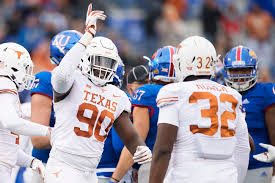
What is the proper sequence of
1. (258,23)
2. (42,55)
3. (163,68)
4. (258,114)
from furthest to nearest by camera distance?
(258,23), (42,55), (163,68), (258,114)

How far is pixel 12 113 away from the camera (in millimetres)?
4145

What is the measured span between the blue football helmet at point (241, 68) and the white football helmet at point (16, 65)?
209 centimetres

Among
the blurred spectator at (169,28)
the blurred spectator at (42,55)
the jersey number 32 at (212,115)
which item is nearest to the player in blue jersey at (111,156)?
the jersey number 32 at (212,115)

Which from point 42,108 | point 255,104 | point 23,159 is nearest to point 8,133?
point 23,159

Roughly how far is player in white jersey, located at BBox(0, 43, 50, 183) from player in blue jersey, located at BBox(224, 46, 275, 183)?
6.93 ft

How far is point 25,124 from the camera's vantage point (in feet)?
13.6

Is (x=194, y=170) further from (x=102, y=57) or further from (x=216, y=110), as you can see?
(x=102, y=57)

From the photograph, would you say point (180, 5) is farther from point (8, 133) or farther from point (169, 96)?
point (169, 96)

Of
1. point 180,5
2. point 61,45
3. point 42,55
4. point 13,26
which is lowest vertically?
point 61,45

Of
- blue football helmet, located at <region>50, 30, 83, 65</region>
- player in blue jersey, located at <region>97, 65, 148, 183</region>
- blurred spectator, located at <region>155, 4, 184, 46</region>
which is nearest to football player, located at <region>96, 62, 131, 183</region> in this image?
player in blue jersey, located at <region>97, 65, 148, 183</region>

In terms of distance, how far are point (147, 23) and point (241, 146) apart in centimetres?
845

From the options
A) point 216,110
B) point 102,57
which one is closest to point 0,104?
point 102,57

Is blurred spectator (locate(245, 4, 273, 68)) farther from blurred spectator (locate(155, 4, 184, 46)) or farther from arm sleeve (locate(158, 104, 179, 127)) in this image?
arm sleeve (locate(158, 104, 179, 127))

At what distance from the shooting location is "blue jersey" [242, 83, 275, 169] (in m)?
5.20
